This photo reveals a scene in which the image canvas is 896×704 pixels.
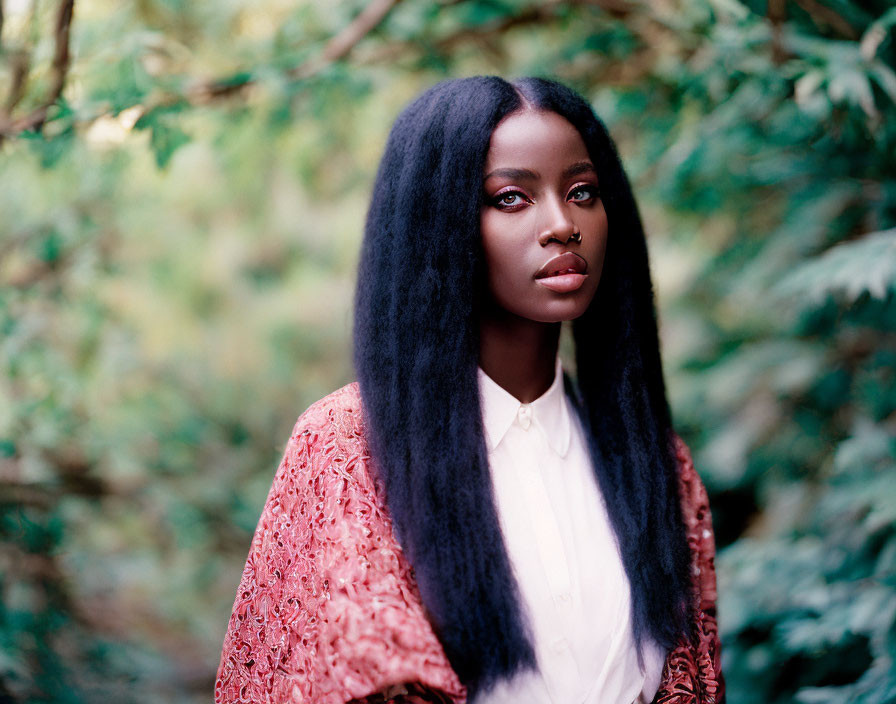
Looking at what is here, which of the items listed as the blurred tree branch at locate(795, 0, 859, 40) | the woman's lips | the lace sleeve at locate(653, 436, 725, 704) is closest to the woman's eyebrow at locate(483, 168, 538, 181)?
the woman's lips

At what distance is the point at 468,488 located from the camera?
4.49 ft

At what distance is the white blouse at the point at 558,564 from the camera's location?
4.47 ft

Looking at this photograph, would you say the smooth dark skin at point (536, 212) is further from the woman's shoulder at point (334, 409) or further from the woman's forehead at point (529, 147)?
the woman's shoulder at point (334, 409)

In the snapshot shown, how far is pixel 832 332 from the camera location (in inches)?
110

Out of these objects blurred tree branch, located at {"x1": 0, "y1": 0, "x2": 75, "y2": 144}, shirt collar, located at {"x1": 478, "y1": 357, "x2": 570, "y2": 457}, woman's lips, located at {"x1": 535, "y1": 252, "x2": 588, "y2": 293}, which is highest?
blurred tree branch, located at {"x1": 0, "y1": 0, "x2": 75, "y2": 144}

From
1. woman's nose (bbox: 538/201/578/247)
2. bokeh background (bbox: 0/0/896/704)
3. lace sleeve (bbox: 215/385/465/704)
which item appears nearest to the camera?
lace sleeve (bbox: 215/385/465/704)

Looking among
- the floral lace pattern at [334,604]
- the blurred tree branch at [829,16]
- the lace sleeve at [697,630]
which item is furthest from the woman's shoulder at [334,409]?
the blurred tree branch at [829,16]

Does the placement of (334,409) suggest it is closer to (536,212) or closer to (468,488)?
(468,488)

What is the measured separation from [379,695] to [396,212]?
2.56 feet

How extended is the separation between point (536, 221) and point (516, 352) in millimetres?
262

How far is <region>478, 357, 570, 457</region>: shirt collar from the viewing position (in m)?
1.47

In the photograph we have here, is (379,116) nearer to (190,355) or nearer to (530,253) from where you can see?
(190,355)

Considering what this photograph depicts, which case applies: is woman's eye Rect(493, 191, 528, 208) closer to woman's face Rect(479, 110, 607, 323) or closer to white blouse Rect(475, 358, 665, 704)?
woman's face Rect(479, 110, 607, 323)

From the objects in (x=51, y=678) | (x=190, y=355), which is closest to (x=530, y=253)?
(x=51, y=678)
